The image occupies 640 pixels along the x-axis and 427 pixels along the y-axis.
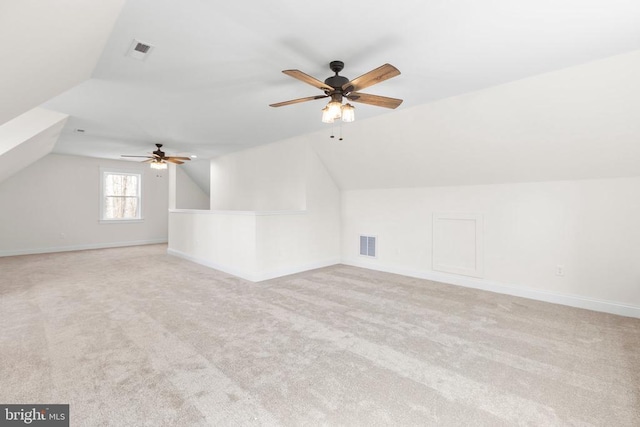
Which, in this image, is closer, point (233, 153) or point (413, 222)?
point (413, 222)

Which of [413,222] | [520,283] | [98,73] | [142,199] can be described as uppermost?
[98,73]

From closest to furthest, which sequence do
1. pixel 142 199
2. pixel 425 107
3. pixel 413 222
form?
pixel 425 107 → pixel 413 222 → pixel 142 199

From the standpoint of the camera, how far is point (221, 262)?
540 centimetres

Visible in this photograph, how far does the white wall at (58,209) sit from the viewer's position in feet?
22.8

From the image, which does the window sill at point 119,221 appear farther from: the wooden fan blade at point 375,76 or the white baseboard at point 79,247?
the wooden fan blade at point 375,76

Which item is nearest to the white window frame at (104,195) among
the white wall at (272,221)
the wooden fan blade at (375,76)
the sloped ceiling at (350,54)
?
the white wall at (272,221)

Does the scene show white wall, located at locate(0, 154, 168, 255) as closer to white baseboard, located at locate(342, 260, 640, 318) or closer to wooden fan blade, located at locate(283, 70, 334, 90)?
white baseboard, located at locate(342, 260, 640, 318)

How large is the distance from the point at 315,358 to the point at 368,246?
3.47 meters

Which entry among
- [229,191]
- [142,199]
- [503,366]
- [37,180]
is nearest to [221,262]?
Answer: [229,191]

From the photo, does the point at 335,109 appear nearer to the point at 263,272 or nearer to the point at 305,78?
the point at 305,78

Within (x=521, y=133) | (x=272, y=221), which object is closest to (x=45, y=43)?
(x=272, y=221)

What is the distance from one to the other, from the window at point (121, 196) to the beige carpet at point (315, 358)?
15.4 ft

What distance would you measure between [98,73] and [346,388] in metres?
3.54

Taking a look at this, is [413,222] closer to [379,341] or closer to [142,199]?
[379,341]
